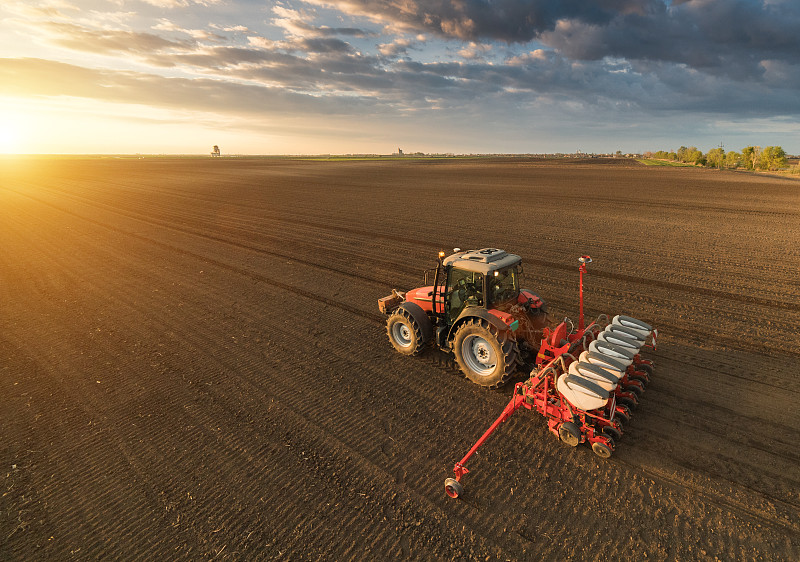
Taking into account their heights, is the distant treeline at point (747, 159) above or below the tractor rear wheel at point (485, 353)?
above

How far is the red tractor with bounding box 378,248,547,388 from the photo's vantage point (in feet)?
21.1

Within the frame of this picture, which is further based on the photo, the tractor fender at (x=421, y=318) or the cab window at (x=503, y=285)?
the tractor fender at (x=421, y=318)

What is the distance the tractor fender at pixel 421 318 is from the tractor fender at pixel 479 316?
667 millimetres

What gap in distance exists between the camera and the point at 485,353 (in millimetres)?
6855

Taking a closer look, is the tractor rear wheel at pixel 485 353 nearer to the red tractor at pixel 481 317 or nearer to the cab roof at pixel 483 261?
the red tractor at pixel 481 317

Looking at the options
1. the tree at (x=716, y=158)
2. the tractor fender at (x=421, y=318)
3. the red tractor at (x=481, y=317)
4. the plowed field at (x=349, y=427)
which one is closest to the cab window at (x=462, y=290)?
the red tractor at (x=481, y=317)

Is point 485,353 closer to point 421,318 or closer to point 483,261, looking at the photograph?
point 421,318

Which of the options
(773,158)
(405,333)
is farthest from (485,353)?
(773,158)

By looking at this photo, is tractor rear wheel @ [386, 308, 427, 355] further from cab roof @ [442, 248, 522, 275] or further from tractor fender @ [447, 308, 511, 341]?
cab roof @ [442, 248, 522, 275]

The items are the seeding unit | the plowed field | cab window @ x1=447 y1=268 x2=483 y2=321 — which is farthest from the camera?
cab window @ x1=447 y1=268 x2=483 y2=321

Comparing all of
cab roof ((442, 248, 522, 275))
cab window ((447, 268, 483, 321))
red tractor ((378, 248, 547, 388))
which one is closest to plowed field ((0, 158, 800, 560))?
red tractor ((378, 248, 547, 388))

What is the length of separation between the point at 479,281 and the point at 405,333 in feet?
7.69

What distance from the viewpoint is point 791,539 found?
421 cm

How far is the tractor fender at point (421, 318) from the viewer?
7.61 metres
